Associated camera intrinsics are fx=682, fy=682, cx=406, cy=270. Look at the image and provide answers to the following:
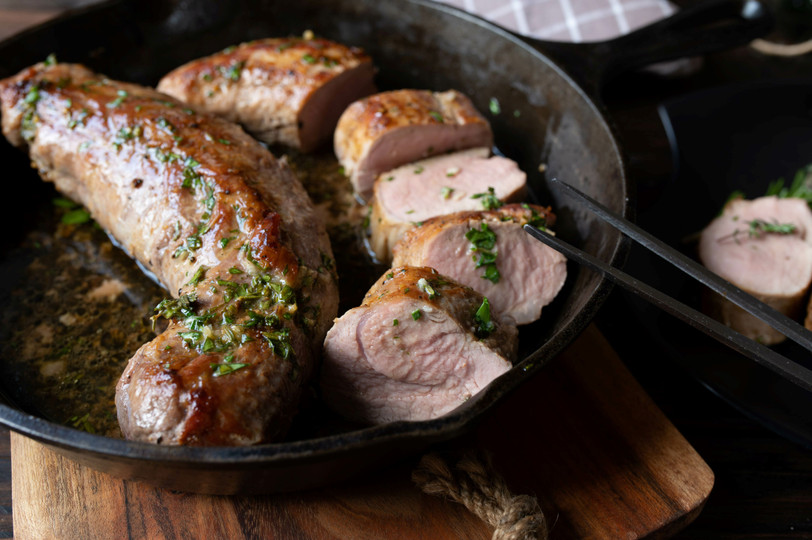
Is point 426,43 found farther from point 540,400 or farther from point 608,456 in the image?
point 608,456

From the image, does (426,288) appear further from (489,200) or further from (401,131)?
(401,131)

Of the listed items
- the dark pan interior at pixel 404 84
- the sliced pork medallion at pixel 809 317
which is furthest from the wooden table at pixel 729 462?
the sliced pork medallion at pixel 809 317

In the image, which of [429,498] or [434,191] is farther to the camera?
[434,191]

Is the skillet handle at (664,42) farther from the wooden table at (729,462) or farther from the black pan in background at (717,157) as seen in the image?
the wooden table at (729,462)

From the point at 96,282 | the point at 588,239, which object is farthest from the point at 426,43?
the point at 96,282

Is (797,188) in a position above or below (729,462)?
above

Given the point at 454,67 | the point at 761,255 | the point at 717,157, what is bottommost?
the point at 761,255

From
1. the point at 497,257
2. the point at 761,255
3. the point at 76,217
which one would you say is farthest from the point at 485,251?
the point at 76,217
